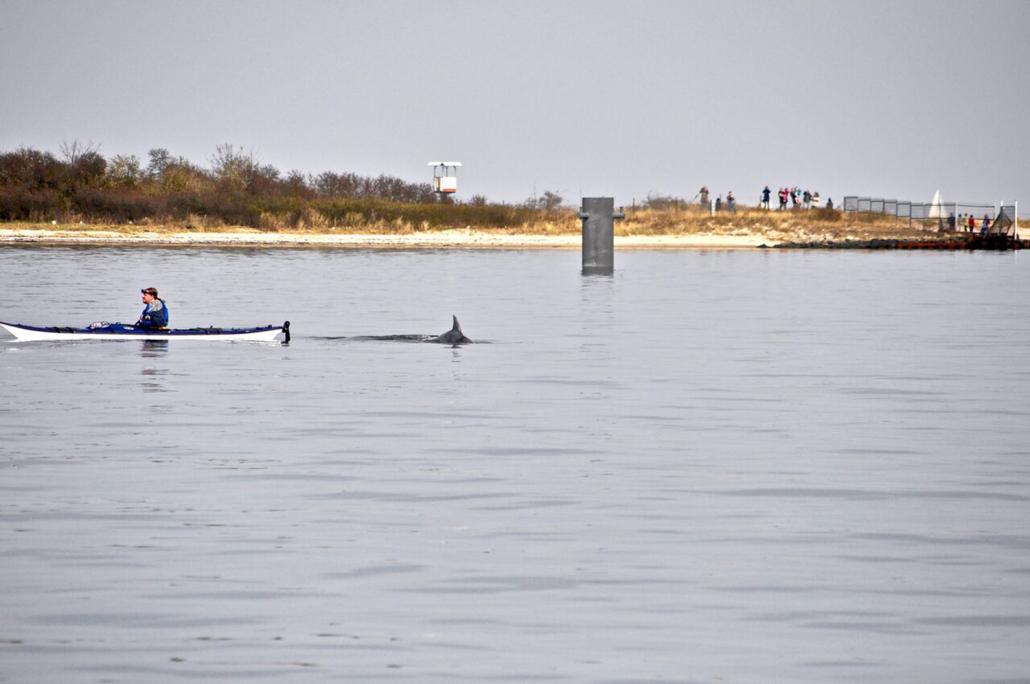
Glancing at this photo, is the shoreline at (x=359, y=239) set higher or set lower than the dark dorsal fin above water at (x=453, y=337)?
lower

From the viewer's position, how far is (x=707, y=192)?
107875 mm

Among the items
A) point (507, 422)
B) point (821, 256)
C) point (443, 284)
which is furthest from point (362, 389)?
point (821, 256)

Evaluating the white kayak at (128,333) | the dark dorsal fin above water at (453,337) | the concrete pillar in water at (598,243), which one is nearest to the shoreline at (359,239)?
the concrete pillar in water at (598,243)

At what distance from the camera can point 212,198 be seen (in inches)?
3521

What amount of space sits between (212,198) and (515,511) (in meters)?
76.3

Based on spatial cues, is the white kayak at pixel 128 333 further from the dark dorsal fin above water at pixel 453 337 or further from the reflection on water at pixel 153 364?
the dark dorsal fin above water at pixel 453 337

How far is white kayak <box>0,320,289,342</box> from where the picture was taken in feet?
96.6

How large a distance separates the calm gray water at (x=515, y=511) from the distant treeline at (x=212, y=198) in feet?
179

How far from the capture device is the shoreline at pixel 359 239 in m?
81.1

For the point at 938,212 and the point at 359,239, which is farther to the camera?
the point at 938,212

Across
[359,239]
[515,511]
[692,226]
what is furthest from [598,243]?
[515,511]

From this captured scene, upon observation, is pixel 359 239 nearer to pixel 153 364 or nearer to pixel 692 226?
pixel 692 226

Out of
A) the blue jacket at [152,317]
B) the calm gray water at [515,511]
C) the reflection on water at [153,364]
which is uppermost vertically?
the blue jacket at [152,317]

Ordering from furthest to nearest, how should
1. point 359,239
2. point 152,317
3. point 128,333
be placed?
1. point 359,239
2. point 152,317
3. point 128,333
